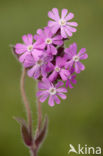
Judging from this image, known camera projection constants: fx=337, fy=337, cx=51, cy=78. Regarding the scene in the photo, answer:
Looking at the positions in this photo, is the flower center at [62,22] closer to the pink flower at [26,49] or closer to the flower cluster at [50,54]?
the flower cluster at [50,54]

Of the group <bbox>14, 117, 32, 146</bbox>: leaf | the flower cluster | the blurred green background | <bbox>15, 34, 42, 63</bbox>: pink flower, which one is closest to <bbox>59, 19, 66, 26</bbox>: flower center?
the flower cluster

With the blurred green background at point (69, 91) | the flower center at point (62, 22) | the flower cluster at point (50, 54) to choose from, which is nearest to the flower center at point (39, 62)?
the flower cluster at point (50, 54)

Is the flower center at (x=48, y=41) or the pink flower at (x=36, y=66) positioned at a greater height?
the flower center at (x=48, y=41)

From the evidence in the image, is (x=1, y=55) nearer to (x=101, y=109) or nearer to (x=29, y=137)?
(x=101, y=109)

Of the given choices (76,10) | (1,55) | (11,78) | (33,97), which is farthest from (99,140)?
(76,10)

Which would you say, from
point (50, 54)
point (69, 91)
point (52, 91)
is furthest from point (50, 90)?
point (69, 91)
